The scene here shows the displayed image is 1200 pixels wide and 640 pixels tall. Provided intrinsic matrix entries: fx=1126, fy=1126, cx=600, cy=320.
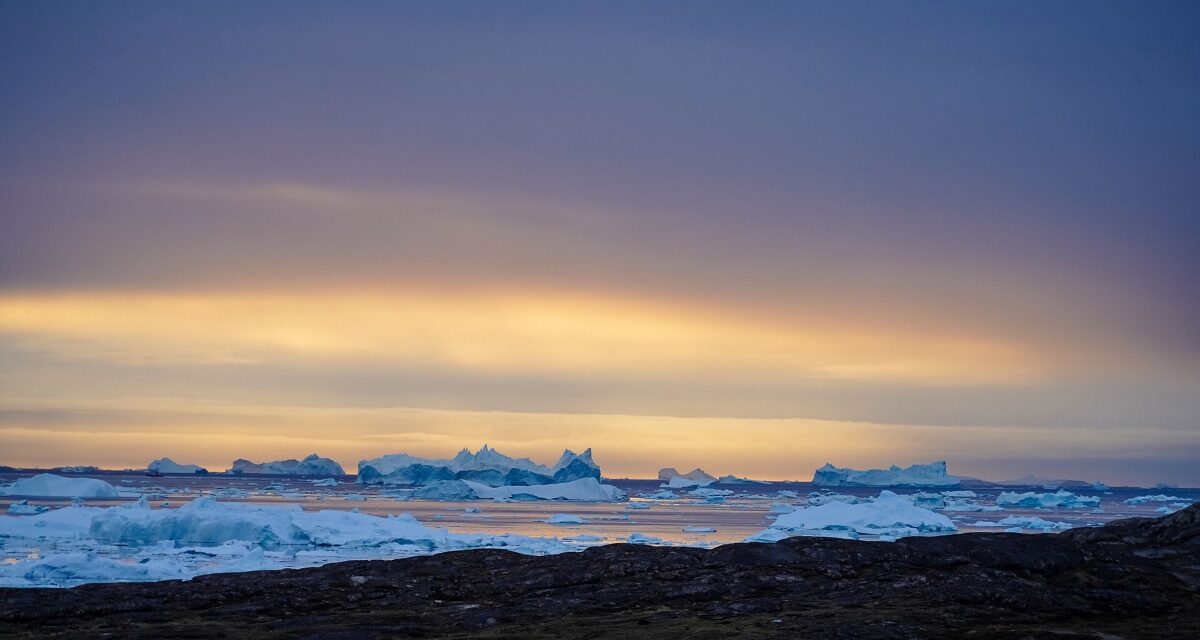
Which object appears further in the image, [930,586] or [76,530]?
[76,530]

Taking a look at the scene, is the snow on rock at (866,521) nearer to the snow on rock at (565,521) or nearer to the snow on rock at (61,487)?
the snow on rock at (565,521)

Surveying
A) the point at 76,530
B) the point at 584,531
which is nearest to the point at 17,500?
the point at 76,530

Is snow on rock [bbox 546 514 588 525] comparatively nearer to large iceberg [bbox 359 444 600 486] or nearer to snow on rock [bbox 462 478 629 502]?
snow on rock [bbox 462 478 629 502]

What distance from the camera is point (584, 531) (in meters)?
58.8

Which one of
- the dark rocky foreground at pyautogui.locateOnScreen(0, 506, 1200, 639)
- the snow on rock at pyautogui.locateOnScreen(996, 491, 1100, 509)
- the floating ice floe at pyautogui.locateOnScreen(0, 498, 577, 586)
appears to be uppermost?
the snow on rock at pyautogui.locateOnScreen(996, 491, 1100, 509)

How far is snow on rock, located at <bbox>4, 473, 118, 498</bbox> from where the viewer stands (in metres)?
95.1

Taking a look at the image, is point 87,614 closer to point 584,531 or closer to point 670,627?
point 670,627

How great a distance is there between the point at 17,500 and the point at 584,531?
2301 inches

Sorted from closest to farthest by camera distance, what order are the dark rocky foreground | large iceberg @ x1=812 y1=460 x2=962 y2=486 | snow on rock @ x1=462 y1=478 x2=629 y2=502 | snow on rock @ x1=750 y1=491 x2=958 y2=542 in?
the dark rocky foreground
snow on rock @ x1=750 y1=491 x2=958 y2=542
snow on rock @ x1=462 y1=478 x2=629 y2=502
large iceberg @ x1=812 y1=460 x2=962 y2=486

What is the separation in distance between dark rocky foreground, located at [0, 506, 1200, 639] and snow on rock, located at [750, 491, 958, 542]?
40679 mm

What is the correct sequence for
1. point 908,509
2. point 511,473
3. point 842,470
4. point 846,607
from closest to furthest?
1. point 846,607
2. point 908,509
3. point 511,473
4. point 842,470

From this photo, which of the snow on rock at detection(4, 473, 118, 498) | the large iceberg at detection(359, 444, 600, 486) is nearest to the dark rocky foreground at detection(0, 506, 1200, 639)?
the snow on rock at detection(4, 473, 118, 498)

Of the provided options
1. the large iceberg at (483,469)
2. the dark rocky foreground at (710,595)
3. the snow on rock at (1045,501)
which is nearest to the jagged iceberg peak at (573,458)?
the large iceberg at (483,469)

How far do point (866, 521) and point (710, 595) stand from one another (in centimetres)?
4604
